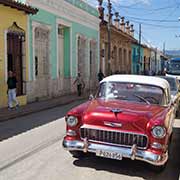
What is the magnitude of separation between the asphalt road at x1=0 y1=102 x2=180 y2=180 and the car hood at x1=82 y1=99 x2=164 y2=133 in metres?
0.84

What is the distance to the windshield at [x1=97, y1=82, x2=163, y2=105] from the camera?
7348mm

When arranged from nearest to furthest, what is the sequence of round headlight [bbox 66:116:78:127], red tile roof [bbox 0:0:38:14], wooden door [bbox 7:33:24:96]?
round headlight [bbox 66:116:78:127] < red tile roof [bbox 0:0:38:14] < wooden door [bbox 7:33:24:96]

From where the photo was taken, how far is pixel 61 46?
2409cm

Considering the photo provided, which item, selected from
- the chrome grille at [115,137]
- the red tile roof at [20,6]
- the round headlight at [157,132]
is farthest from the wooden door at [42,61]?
the round headlight at [157,132]

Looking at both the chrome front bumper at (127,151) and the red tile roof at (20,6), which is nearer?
the chrome front bumper at (127,151)

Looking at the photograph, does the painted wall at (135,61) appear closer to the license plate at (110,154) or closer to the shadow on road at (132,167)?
the shadow on road at (132,167)

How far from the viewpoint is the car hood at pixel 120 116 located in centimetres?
619

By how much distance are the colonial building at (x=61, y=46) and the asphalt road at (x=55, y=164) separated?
9.64m

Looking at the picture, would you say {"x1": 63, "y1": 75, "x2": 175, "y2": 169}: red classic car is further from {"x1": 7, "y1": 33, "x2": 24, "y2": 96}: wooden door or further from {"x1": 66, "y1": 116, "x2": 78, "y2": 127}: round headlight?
{"x1": 7, "y1": 33, "x2": 24, "y2": 96}: wooden door

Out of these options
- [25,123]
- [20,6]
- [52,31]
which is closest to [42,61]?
[52,31]

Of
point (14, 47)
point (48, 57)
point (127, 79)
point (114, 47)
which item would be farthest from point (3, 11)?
point (114, 47)

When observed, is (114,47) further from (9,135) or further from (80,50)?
(9,135)

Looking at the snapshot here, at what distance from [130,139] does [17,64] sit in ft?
39.0

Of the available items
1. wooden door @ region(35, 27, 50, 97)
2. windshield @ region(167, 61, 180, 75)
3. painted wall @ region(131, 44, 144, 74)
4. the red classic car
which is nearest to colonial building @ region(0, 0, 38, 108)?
wooden door @ region(35, 27, 50, 97)
